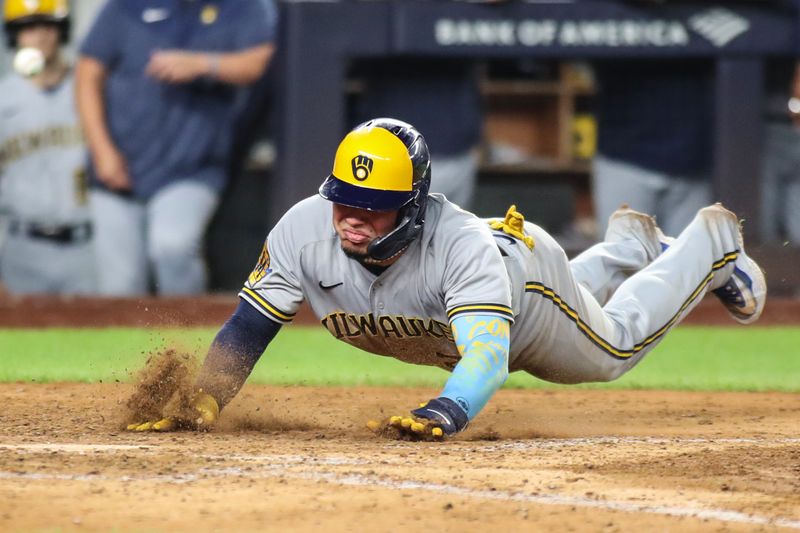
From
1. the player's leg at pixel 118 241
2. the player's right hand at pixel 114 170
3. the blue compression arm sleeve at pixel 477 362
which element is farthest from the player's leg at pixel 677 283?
the player's right hand at pixel 114 170

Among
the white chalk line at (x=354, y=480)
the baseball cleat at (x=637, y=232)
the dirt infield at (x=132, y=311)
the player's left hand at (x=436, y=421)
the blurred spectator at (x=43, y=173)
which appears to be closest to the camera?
the white chalk line at (x=354, y=480)

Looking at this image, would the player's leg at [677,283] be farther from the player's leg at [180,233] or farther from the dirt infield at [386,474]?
the player's leg at [180,233]

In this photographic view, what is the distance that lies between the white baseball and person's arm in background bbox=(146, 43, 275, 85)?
930 mm

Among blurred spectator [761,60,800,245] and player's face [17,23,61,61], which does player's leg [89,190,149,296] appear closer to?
player's face [17,23,61,61]

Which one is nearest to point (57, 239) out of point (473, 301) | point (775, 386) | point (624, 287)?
point (775, 386)

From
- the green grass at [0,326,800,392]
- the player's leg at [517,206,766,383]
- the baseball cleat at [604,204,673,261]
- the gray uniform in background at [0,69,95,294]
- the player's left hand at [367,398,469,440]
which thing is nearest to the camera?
the player's left hand at [367,398,469,440]

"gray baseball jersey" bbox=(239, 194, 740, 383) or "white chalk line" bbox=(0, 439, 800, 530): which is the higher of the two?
"gray baseball jersey" bbox=(239, 194, 740, 383)

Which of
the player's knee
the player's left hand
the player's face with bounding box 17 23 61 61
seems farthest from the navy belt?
the player's left hand

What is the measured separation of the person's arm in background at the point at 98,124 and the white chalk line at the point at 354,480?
807 cm

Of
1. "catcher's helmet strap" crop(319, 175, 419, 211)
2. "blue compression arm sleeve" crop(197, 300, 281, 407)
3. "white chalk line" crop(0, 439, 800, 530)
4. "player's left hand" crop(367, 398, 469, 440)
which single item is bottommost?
"white chalk line" crop(0, 439, 800, 530)

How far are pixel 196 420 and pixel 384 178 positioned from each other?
113cm

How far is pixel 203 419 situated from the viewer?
17.2 feet

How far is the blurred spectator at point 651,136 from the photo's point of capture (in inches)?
502

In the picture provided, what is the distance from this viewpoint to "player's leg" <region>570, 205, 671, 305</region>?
20.9 ft
